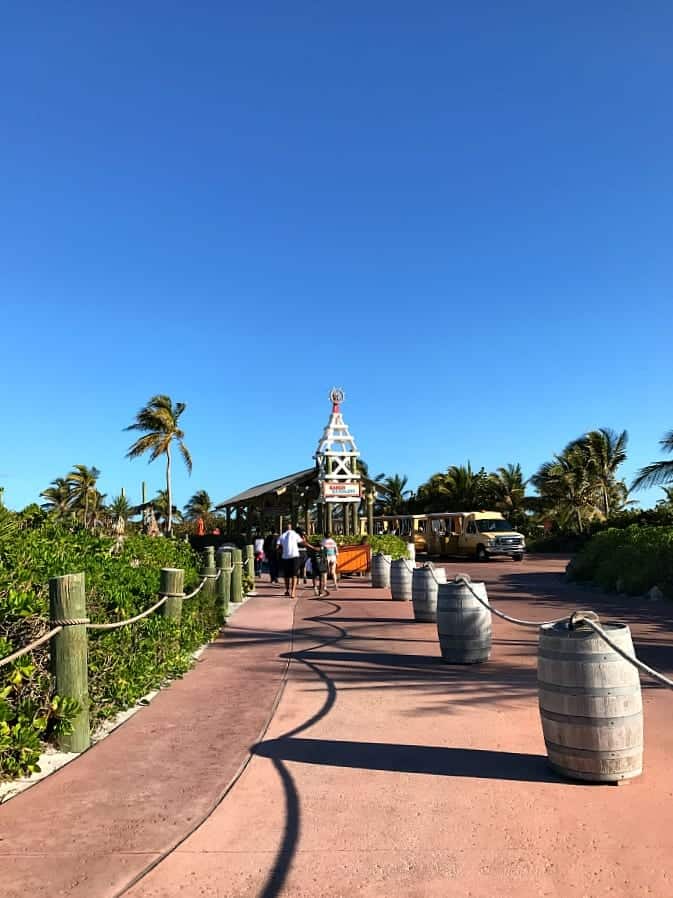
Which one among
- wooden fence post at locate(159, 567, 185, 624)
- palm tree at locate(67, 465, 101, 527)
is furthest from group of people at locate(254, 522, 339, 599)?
palm tree at locate(67, 465, 101, 527)

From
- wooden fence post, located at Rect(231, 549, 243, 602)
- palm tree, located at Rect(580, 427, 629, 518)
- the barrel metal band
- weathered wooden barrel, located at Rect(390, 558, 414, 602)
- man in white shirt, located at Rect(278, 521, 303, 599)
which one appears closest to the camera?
the barrel metal band

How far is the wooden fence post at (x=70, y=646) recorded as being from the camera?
185 inches

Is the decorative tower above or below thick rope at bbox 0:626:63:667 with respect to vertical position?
above

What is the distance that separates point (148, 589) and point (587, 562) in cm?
1392

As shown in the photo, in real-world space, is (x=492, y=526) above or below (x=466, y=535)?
above

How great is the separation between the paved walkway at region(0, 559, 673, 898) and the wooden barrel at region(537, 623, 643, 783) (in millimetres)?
133

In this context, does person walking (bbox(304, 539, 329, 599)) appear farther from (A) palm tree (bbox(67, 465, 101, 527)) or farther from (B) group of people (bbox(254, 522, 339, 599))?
(A) palm tree (bbox(67, 465, 101, 527))

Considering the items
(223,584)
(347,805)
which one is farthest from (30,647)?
(223,584)

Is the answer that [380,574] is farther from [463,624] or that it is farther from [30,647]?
[30,647]

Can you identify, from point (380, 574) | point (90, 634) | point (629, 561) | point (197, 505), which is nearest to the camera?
point (90, 634)

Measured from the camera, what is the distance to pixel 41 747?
14.8 ft

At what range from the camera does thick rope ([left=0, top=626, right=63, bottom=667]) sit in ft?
12.8

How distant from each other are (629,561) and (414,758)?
12176mm

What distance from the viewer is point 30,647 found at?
4.11m
